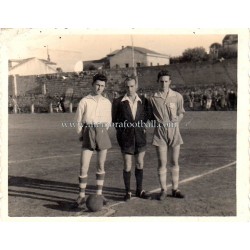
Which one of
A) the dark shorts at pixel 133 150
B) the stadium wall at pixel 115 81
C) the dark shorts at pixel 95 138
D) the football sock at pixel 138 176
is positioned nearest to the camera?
the dark shorts at pixel 95 138

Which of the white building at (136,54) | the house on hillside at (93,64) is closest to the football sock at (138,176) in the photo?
the white building at (136,54)

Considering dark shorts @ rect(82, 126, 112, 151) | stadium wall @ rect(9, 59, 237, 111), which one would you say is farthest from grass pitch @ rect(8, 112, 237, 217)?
stadium wall @ rect(9, 59, 237, 111)

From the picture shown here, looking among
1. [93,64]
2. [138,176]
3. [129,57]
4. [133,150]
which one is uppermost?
[129,57]

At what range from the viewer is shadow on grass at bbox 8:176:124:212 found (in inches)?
227

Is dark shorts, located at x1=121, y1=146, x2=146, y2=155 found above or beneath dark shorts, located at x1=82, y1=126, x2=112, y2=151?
beneath

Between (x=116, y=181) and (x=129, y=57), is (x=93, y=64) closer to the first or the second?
(x=129, y=57)

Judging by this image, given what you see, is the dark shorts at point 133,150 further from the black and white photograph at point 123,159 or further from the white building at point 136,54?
the white building at point 136,54

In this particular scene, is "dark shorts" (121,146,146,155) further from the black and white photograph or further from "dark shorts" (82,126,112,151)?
"dark shorts" (82,126,112,151)

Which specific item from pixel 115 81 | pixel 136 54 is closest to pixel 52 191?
pixel 136 54

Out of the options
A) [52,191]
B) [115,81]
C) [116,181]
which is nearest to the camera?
[52,191]

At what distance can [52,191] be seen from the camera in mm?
6191

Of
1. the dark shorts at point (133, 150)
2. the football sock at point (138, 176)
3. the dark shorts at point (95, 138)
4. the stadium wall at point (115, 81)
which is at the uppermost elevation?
the stadium wall at point (115, 81)

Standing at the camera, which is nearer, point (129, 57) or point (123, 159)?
point (123, 159)

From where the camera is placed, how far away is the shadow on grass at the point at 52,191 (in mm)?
5773
